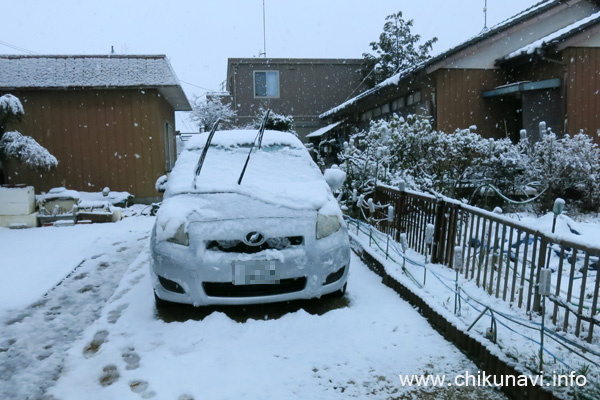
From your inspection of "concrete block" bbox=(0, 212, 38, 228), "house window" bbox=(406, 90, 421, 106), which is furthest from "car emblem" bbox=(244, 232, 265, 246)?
"house window" bbox=(406, 90, 421, 106)

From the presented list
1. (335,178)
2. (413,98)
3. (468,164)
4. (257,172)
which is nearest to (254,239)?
(257,172)

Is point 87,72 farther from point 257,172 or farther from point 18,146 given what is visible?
point 257,172

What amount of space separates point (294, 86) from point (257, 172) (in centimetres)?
1971

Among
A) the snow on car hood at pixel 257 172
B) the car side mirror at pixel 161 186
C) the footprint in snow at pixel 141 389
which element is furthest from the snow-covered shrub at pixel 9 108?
the footprint in snow at pixel 141 389

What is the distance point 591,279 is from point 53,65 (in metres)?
12.3

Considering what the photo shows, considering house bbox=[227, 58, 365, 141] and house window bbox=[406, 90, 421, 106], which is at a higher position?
house bbox=[227, 58, 365, 141]

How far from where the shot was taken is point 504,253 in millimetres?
4422

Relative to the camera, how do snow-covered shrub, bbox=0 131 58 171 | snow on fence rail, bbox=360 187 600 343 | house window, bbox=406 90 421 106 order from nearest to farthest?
snow on fence rail, bbox=360 187 600 343 < snow-covered shrub, bbox=0 131 58 171 < house window, bbox=406 90 421 106

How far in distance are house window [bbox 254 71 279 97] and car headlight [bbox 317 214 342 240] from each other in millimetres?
20254

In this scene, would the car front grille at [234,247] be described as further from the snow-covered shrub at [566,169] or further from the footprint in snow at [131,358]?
the snow-covered shrub at [566,169]

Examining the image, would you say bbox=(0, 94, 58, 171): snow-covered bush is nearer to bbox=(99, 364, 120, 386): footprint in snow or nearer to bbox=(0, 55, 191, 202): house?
bbox=(0, 55, 191, 202): house

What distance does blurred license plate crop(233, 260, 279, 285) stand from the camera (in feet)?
10.7

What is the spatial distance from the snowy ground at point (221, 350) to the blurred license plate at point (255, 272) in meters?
0.35

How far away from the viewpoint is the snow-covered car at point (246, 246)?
129 inches
